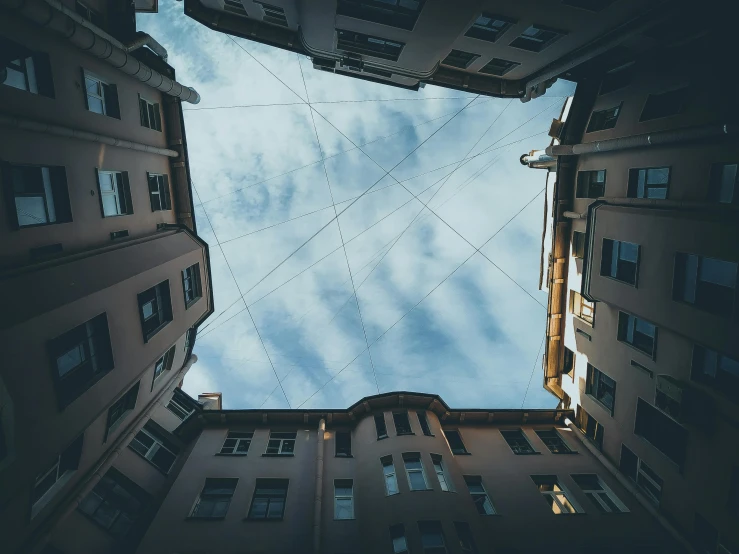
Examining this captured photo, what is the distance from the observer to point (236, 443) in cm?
2294

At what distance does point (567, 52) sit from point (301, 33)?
15611 mm

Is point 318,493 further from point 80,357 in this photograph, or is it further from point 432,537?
point 80,357

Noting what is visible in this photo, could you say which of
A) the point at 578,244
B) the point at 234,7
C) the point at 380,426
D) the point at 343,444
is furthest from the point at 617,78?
the point at 343,444

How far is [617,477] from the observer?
20250 millimetres

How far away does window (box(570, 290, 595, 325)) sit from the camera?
22.8m

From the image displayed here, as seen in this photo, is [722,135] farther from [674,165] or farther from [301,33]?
[301,33]

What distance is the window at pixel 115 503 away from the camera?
17.2m

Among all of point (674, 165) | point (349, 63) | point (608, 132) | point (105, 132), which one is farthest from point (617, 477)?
point (105, 132)

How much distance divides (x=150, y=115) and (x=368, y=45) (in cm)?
1309

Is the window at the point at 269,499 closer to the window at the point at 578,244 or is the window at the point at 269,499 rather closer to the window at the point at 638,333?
the window at the point at 638,333

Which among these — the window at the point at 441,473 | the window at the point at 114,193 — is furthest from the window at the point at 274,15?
the window at the point at 441,473

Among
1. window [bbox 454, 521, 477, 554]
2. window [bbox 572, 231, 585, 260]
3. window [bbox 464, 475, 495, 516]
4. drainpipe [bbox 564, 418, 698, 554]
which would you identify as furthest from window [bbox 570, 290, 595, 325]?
window [bbox 454, 521, 477, 554]

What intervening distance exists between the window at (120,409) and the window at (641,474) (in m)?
25.7

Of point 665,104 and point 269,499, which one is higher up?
point 665,104
